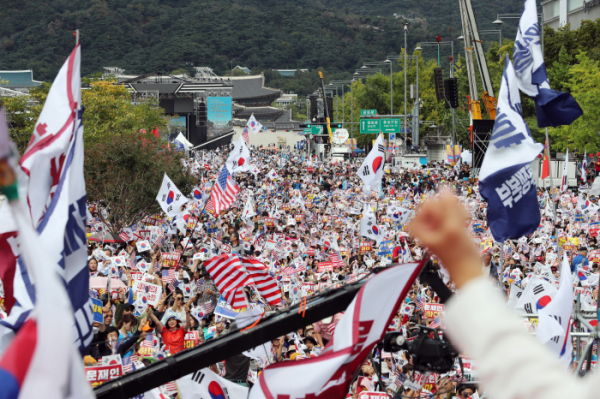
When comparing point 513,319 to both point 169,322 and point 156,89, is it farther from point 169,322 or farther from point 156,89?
point 156,89

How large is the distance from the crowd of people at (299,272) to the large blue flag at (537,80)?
53.3 inches

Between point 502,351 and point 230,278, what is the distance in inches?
313

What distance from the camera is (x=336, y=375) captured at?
329 cm

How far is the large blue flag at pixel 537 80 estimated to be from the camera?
8000 mm

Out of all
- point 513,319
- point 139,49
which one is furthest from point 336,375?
point 139,49

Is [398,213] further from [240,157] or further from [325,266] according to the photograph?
[240,157]

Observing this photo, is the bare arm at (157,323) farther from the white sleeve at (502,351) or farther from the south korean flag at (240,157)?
the south korean flag at (240,157)

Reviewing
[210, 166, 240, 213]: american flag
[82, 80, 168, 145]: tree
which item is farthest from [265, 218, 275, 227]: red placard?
[82, 80, 168, 145]: tree

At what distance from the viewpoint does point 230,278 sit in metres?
9.36

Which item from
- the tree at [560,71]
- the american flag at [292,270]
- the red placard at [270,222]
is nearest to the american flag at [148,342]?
the american flag at [292,270]

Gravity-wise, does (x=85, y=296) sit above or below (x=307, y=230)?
above

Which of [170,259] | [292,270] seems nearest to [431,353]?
[292,270]

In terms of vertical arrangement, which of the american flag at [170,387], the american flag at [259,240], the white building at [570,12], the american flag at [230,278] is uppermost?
the white building at [570,12]

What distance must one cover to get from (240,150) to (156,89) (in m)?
69.5
